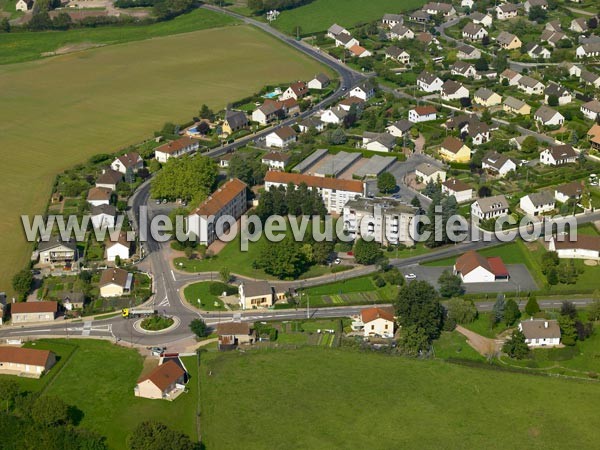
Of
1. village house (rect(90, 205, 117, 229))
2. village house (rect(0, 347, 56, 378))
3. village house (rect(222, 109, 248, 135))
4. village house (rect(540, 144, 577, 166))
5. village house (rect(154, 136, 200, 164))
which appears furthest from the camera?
village house (rect(222, 109, 248, 135))

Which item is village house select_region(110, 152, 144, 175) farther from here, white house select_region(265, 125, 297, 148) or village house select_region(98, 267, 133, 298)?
village house select_region(98, 267, 133, 298)

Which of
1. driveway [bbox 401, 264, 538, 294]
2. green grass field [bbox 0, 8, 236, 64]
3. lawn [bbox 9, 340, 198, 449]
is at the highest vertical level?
green grass field [bbox 0, 8, 236, 64]

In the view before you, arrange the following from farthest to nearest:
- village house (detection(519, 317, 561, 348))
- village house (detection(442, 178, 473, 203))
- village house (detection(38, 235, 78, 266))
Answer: village house (detection(442, 178, 473, 203))
village house (detection(38, 235, 78, 266))
village house (detection(519, 317, 561, 348))

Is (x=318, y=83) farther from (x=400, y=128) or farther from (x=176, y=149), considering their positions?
(x=176, y=149)

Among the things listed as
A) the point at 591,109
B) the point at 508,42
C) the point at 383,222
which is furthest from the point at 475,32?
the point at 383,222

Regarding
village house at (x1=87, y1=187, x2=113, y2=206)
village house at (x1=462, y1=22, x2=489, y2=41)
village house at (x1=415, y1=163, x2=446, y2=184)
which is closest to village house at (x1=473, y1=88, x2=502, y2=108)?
village house at (x1=415, y1=163, x2=446, y2=184)

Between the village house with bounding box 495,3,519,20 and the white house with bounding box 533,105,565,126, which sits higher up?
the village house with bounding box 495,3,519,20

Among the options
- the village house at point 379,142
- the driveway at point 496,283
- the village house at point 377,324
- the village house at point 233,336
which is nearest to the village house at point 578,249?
the driveway at point 496,283

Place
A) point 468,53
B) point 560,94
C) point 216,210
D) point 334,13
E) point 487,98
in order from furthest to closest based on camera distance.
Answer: point 334,13, point 468,53, point 487,98, point 560,94, point 216,210
